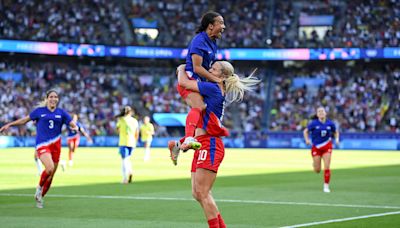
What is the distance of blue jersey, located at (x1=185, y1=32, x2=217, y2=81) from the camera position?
10.3m

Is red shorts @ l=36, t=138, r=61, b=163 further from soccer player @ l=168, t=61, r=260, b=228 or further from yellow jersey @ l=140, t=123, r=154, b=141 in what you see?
yellow jersey @ l=140, t=123, r=154, b=141

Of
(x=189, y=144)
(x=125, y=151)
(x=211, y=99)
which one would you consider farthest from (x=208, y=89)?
(x=125, y=151)

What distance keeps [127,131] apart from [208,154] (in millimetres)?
16539

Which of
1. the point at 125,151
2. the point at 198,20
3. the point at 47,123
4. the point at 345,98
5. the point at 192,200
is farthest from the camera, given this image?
the point at 198,20

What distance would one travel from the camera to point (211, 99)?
405 inches

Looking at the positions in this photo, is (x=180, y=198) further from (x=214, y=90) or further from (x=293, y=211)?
(x=214, y=90)

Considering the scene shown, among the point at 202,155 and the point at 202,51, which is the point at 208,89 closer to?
the point at 202,51

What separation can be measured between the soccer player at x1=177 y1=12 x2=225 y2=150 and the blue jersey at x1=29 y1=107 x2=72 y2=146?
28.5 feet

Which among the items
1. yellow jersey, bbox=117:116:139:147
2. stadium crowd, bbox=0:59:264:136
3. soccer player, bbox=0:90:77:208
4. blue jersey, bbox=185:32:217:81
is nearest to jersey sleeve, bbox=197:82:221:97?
blue jersey, bbox=185:32:217:81

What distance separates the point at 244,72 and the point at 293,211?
178 ft

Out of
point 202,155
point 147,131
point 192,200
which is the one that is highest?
point 202,155

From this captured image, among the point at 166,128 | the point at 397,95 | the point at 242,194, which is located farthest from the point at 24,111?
the point at 242,194

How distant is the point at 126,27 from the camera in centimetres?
6994

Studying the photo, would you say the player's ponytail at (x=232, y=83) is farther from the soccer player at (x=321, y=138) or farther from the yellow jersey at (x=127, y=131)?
the yellow jersey at (x=127, y=131)
